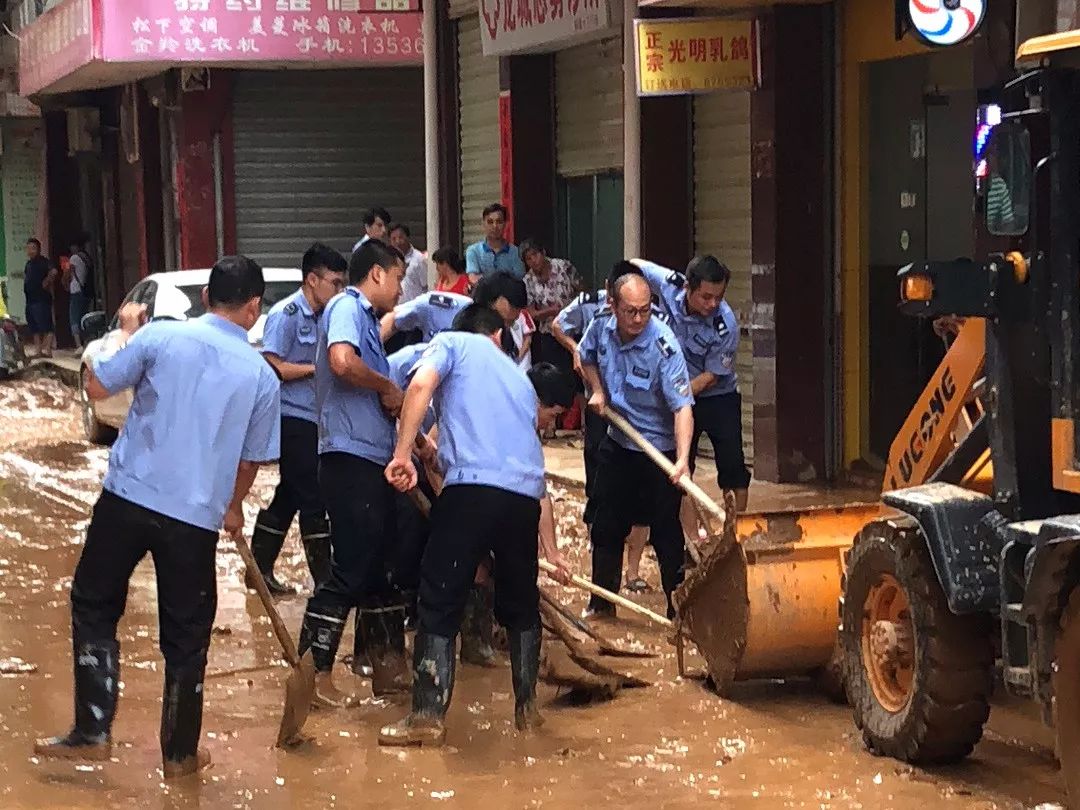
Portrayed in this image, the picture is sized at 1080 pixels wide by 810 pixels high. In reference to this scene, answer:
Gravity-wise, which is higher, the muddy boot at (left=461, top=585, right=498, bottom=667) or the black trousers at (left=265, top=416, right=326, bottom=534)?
the black trousers at (left=265, top=416, right=326, bottom=534)

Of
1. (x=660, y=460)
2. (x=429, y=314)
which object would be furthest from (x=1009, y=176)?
(x=429, y=314)

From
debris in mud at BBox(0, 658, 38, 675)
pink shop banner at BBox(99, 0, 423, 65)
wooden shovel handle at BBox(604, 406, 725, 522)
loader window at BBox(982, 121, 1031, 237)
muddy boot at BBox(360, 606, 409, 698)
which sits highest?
pink shop banner at BBox(99, 0, 423, 65)

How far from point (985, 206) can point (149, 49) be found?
1636 centimetres

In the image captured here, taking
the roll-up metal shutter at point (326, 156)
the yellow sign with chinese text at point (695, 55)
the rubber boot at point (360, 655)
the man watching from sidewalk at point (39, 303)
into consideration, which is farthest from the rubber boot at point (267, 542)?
the man watching from sidewalk at point (39, 303)

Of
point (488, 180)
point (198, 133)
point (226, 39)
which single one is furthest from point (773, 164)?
point (198, 133)

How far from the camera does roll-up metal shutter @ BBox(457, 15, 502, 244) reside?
1852cm

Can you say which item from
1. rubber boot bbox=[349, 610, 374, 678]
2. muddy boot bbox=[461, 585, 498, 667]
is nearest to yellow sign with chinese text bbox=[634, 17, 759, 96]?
muddy boot bbox=[461, 585, 498, 667]

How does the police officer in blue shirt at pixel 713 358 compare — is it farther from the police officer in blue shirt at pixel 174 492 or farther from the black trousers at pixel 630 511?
the police officer in blue shirt at pixel 174 492

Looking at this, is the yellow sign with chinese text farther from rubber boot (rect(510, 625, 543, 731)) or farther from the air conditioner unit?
the air conditioner unit

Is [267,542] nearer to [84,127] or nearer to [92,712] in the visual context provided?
[92,712]

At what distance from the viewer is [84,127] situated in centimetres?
3100

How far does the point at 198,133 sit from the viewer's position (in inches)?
934

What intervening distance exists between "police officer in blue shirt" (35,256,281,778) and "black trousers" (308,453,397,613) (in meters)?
0.84

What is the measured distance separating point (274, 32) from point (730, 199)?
26.6 feet
